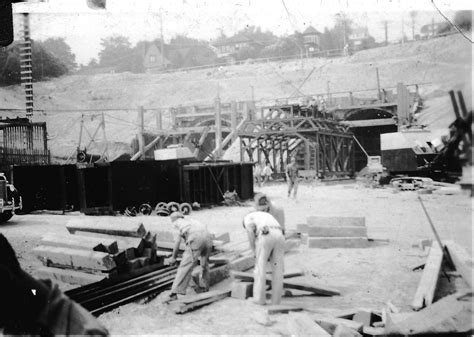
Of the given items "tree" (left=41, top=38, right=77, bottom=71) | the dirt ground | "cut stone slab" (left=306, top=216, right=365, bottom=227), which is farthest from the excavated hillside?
"cut stone slab" (left=306, top=216, right=365, bottom=227)

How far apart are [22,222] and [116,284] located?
19.6 ft

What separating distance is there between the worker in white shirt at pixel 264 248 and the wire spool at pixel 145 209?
5.86 metres

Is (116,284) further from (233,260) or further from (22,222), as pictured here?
(22,222)

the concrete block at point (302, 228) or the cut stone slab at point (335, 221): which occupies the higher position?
the cut stone slab at point (335, 221)

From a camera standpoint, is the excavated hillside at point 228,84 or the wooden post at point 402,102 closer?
the wooden post at point 402,102

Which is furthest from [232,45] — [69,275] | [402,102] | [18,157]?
[402,102]

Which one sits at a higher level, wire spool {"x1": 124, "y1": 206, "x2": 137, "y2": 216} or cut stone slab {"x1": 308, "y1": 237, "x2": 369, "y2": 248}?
wire spool {"x1": 124, "y1": 206, "x2": 137, "y2": 216}

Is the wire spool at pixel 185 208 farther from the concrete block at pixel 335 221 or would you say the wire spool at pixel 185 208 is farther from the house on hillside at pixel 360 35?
the house on hillside at pixel 360 35

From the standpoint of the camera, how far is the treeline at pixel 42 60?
624cm

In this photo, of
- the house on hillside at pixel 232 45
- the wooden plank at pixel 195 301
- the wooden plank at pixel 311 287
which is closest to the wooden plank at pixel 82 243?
the wooden plank at pixel 195 301

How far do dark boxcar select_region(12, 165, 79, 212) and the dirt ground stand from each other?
733 mm

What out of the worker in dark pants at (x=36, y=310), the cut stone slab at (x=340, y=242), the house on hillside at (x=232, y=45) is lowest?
the cut stone slab at (x=340, y=242)

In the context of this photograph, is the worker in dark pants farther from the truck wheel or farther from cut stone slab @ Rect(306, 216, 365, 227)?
the truck wheel

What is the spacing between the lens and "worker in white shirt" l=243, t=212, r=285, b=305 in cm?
553
